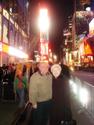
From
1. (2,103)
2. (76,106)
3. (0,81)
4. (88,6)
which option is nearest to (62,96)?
(76,106)

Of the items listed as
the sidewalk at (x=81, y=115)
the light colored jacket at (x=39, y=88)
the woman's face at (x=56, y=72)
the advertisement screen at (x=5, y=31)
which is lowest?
the sidewalk at (x=81, y=115)

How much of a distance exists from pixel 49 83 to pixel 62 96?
1.66 feet

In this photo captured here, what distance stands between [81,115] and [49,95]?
6.45m

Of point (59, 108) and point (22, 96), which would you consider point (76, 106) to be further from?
point (59, 108)

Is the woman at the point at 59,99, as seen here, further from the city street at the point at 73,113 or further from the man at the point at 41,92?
the city street at the point at 73,113

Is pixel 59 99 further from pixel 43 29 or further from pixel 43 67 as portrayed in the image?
pixel 43 29

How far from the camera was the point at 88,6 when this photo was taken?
576 feet

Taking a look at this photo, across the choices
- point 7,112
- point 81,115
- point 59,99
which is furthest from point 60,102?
point 7,112

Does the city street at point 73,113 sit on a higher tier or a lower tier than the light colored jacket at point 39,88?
lower

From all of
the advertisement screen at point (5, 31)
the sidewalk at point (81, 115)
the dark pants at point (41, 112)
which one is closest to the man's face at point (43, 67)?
the dark pants at point (41, 112)

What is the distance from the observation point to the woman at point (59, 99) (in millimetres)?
7688

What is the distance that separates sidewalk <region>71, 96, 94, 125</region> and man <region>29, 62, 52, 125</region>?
292 centimetres

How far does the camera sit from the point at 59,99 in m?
7.83

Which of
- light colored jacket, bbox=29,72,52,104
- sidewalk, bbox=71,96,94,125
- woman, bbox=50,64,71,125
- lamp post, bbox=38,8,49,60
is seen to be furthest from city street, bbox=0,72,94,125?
lamp post, bbox=38,8,49,60
